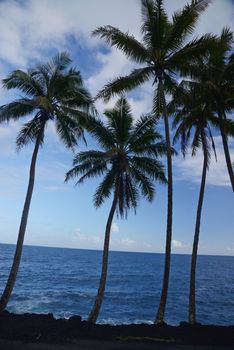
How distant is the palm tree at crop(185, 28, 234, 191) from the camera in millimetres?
17797

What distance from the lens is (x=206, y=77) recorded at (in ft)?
60.0

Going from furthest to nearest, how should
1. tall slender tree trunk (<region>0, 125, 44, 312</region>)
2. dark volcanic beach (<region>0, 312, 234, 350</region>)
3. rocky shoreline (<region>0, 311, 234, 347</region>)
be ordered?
tall slender tree trunk (<region>0, 125, 44, 312</region>) < rocky shoreline (<region>0, 311, 234, 347</region>) < dark volcanic beach (<region>0, 312, 234, 350</region>)

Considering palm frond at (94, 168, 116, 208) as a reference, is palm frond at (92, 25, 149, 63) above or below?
above

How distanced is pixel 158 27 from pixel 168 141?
5.41 metres

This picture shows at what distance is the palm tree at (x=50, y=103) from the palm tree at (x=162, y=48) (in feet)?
7.05

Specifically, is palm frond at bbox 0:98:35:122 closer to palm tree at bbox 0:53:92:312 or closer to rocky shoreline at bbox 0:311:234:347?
palm tree at bbox 0:53:92:312

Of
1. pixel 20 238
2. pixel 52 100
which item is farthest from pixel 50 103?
pixel 20 238

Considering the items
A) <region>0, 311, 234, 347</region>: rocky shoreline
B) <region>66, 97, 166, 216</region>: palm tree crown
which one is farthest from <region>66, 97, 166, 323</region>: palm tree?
<region>0, 311, 234, 347</region>: rocky shoreline

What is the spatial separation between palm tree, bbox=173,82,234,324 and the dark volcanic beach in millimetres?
4794

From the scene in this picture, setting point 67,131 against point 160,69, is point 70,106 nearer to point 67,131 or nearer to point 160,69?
point 67,131

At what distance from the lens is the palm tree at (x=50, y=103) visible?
18516 mm

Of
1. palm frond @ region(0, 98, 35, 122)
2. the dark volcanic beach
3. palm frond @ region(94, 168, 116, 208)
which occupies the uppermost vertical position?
palm frond @ region(0, 98, 35, 122)

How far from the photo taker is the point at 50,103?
1819 centimetres

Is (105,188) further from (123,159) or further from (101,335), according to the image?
(101,335)
